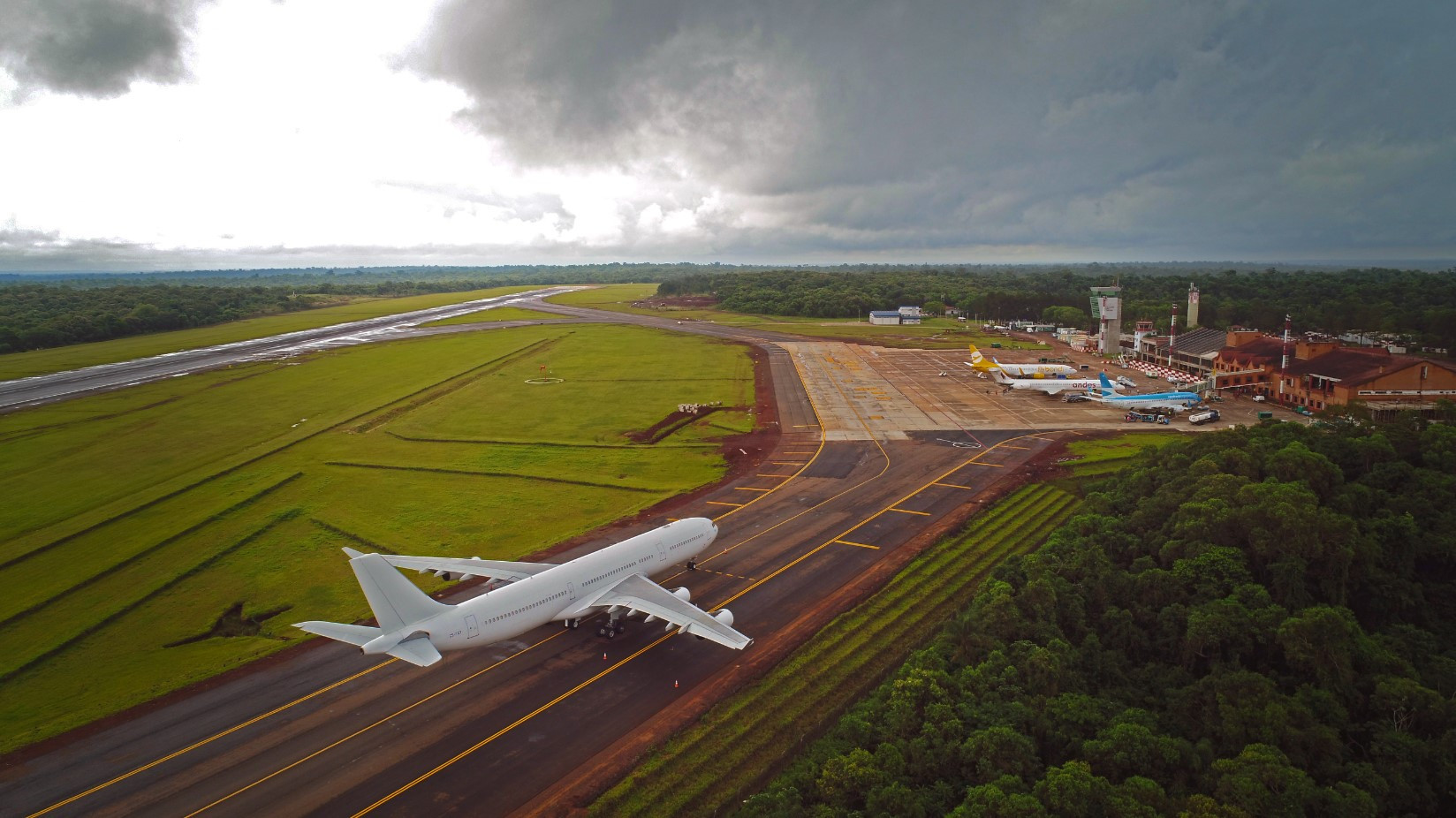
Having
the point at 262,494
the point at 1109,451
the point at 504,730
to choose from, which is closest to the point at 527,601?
the point at 504,730

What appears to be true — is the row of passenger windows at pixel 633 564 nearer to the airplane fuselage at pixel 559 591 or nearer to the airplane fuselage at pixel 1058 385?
the airplane fuselage at pixel 559 591

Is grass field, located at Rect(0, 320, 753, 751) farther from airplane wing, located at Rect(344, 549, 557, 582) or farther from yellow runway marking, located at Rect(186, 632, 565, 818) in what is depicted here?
yellow runway marking, located at Rect(186, 632, 565, 818)

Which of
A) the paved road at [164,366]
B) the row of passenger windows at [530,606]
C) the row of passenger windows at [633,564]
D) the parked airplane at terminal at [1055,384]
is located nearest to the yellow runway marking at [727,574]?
the row of passenger windows at [633,564]

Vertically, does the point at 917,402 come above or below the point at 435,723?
above

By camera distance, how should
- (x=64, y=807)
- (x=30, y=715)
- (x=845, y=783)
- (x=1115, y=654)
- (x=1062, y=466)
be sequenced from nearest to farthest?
(x=845, y=783)
(x=64, y=807)
(x=1115, y=654)
(x=30, y=715)
(x=1062, y=466)

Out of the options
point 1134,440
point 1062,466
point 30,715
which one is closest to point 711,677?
point 30,715

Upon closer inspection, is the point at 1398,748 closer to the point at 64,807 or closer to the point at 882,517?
the point at 882,517

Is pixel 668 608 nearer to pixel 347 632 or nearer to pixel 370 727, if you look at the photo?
pixel 370 727
